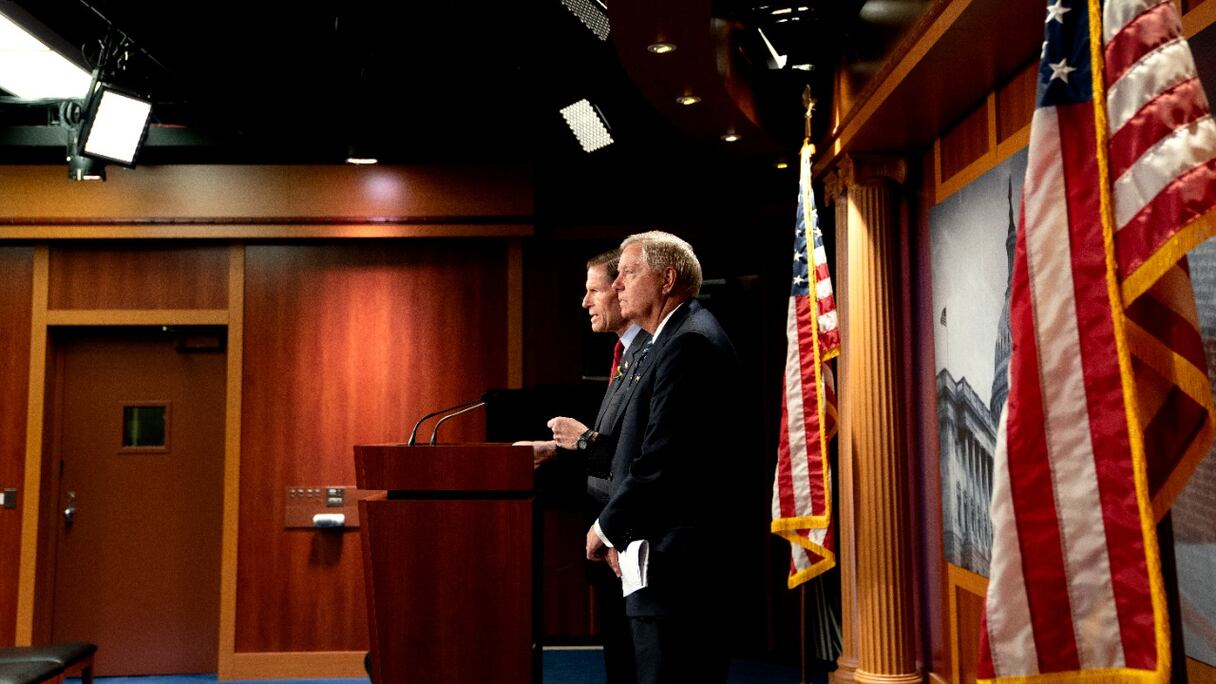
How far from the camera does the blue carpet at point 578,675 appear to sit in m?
4.99

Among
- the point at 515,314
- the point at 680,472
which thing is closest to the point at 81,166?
the point at 515,314

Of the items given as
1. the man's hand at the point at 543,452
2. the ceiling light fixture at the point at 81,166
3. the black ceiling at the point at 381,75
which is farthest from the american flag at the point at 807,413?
the ceiling light fixture at the point at 81,166

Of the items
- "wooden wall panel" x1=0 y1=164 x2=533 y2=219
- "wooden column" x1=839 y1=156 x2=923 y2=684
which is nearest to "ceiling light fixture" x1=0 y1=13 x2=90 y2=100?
"wooden wall panel" x1=0 y1=164 x2=533 y2=219

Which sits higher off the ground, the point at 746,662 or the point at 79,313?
the point at 79,313

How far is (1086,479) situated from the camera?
4.35ft

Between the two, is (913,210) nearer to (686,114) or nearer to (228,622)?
(686,114)

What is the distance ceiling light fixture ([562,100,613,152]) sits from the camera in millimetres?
4797

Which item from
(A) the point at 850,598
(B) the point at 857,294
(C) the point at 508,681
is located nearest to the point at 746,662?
(A) the point at 850,598

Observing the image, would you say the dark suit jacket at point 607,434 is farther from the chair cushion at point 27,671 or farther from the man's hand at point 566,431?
the chair cushion at point 27,671

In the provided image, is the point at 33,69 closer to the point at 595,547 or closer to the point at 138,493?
the point at 138,493

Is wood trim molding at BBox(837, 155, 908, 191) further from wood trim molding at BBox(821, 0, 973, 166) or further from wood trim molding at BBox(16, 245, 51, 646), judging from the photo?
wood trim molding at BBox(16, 245, 51, 646)

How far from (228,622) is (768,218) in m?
3.78

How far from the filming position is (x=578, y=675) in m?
5.11

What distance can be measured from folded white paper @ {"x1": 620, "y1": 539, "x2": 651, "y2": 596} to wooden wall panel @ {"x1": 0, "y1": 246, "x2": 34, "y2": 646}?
4629mm
